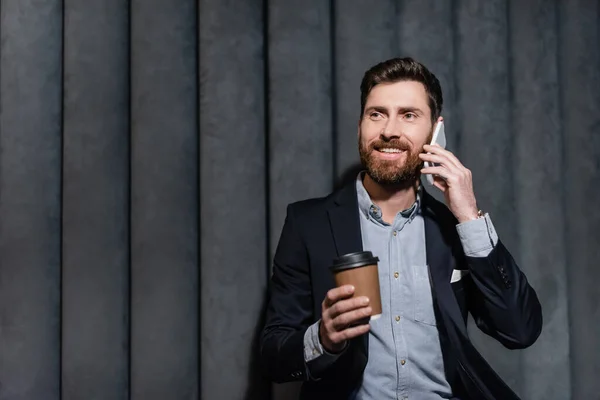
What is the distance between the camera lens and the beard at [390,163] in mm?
1236

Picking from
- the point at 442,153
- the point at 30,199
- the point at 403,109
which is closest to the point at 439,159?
the point at 442,153

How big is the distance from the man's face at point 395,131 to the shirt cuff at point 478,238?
17 cm

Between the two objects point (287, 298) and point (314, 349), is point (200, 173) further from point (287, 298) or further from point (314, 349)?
point (314, 349)

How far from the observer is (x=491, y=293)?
3.79 feet

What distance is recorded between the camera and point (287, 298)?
1248 millimetres

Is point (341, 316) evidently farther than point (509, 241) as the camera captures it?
No

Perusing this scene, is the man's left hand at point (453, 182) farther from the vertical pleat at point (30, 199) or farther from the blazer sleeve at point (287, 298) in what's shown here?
the vertical pleat at point (30, 199)

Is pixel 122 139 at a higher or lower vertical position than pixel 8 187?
higher

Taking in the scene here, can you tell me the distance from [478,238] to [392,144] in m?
0.25

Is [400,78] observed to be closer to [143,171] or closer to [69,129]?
[143,171]

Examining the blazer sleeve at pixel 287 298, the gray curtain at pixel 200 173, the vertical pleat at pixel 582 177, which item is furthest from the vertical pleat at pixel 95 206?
the vertical pleat at pixel 582 177

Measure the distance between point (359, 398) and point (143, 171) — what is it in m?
0.70

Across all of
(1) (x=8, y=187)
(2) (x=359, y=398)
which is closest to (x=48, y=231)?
(1) (x=8, y=187)

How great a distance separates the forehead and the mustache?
0.07 meters
